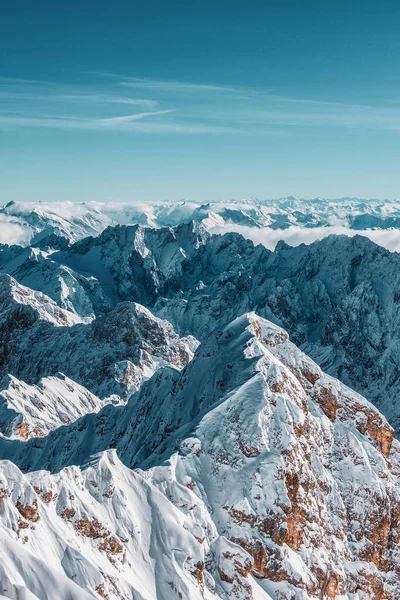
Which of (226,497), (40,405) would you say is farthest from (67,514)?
(40,405)

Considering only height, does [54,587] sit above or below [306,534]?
above

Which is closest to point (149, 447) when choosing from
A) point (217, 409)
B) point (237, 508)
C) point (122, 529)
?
point (217, 409)

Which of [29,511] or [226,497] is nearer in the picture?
[29,511]

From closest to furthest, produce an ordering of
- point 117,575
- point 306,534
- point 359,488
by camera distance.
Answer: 1. point 117,575
2. point 306,534
3. point 359,488

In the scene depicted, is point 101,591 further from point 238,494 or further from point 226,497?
point 238,494

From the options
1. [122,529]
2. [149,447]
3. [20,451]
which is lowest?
[20,451]

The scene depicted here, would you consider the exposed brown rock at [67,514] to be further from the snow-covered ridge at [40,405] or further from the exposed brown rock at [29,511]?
the snow-covered ridge at [40,405]

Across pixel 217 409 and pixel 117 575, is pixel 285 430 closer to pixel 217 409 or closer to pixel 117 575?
pixel 217 409

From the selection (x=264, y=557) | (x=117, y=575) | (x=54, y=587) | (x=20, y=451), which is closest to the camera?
(x=54, y=587)

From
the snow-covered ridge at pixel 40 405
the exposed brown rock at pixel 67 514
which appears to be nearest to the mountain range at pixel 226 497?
the exposed brown rock at pixel 67 514
